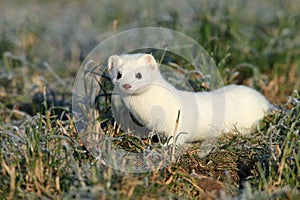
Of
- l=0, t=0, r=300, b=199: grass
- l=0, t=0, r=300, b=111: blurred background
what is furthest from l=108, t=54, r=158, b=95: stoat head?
l=0, t=0, r=300, b=111: blurred background

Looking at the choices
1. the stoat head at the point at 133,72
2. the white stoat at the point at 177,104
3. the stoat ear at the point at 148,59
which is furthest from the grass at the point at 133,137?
the stoat ear at the point at 148,59

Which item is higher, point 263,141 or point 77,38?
point 77,38

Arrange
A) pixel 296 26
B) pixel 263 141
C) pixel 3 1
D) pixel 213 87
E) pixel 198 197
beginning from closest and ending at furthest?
1. pixel 198 197
2. pixel 263 141
3. pixel 213 87
4. pixel 296 26
5. pixel 3 1

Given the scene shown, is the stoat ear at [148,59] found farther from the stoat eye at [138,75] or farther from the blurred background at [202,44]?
the blurred background at [202,44]

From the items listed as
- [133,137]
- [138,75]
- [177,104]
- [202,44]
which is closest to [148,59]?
[138,75]

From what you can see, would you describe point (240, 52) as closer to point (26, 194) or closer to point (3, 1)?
point (26, 194)

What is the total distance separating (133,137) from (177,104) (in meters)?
0.38

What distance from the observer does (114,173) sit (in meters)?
2.65

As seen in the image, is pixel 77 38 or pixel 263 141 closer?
pixel 263 141

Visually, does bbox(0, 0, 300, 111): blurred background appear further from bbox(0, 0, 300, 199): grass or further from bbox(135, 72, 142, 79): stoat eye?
bbox(135, 72, 142, 79): stoat eye

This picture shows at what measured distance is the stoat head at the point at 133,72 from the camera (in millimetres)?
2975


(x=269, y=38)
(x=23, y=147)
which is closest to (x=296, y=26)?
(x=269, y=38)

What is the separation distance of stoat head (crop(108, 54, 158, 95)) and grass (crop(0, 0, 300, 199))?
1.25 ft

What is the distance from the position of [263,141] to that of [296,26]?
7.73 ft
